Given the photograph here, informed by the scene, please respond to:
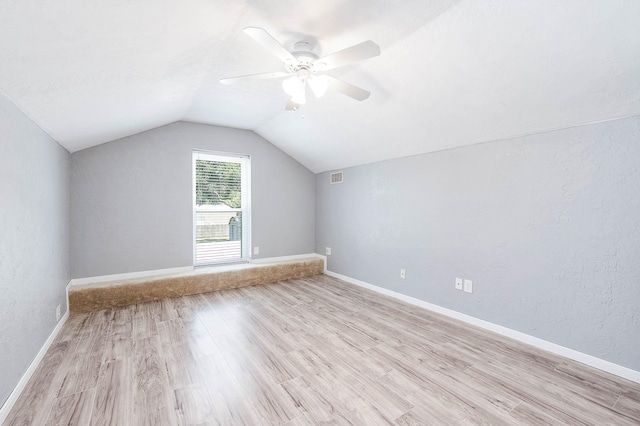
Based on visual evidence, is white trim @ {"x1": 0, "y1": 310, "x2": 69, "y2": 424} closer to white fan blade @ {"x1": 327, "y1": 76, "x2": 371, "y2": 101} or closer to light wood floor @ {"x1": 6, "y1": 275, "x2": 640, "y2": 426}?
light wood floor @ {"x1": 6, "y1": 275, "x2": 640, "y2": 426}

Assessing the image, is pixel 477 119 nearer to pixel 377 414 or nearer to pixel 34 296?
pixel 377 414

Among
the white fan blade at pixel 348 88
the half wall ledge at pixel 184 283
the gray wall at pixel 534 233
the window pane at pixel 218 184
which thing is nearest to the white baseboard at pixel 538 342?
the gray wall at pixel 534 233

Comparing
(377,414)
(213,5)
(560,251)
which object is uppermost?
(213,5)

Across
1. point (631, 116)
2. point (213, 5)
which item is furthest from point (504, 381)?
point (213, 5)

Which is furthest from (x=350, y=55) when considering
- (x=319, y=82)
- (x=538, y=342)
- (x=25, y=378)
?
(x=25, y=378)

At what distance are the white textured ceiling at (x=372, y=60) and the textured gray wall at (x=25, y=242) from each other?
0.72ft

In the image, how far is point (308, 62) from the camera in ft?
6.52

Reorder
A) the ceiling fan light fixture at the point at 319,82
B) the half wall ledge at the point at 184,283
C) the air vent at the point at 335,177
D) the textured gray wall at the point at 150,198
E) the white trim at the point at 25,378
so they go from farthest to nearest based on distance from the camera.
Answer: the air vent at the point at 335,177, the textured gray wall at the point at 150,198, the half wall ledge at the point at 184,283, the ceiling fan light fixture at the point at 319,82, the white trim at the point at 25,378

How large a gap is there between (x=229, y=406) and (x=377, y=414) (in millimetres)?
907

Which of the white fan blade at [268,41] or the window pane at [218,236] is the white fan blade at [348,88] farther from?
the window pane at [218,236]

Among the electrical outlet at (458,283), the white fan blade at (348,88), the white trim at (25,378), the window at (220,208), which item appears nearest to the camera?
the white trim at (25,378)

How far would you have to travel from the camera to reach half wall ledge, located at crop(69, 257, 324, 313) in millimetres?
3344

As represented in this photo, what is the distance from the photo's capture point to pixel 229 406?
5.79 ft

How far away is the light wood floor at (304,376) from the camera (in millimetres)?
1699
